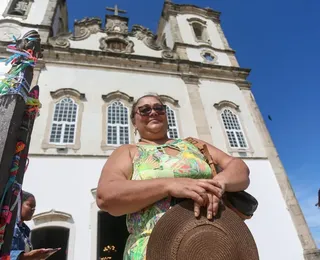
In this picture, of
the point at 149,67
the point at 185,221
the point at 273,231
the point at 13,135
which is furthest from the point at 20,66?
the point at 149,67

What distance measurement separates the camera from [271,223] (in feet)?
26.1

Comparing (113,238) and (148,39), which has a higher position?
(148,39)

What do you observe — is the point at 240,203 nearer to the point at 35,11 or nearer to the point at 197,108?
the point at 197,108

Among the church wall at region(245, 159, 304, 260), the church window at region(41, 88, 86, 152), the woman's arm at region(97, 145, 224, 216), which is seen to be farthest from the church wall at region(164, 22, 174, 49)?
the woman's arm at region(97, 145, 224, 216)

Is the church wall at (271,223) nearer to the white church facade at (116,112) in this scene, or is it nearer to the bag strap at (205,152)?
the white church facade at (116,112)

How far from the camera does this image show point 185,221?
123cm

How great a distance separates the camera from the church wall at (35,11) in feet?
41.6

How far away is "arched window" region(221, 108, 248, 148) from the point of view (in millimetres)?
10070

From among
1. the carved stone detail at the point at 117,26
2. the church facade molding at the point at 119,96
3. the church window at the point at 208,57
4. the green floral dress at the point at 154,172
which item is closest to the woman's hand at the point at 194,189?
the green floral dress at the point at 154,172

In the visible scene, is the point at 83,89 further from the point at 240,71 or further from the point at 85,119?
the point at 240,71

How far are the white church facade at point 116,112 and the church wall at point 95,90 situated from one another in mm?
44

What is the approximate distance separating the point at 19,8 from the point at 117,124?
10.9 meters

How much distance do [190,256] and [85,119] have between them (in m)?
8.54

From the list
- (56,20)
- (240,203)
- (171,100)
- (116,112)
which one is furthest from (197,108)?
(56,20)
